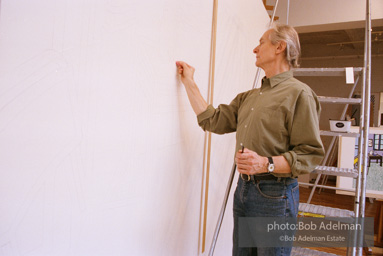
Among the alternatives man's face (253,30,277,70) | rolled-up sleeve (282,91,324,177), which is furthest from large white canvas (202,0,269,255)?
rolled-up sleeve (282,91,324,177)

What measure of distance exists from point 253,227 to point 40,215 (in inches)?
33.6

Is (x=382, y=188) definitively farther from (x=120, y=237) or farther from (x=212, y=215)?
(x=120, y=237)

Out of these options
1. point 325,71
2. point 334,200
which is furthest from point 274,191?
point 334,200

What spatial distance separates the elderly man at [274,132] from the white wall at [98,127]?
0.22 metres

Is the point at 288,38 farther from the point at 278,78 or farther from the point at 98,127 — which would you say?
the point at 98,127

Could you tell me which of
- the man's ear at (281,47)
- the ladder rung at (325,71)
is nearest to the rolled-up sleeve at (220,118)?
the man's ear at (281,47)

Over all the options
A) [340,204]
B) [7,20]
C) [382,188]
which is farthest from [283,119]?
[340,204]

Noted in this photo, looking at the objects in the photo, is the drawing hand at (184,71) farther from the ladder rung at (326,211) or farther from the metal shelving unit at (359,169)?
the ladder rung at (326,211)

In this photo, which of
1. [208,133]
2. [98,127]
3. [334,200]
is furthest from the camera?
[334,200]

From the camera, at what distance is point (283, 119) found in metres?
1.19

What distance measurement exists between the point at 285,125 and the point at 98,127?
736 mm

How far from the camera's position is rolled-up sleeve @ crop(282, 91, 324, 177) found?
1139 millimetres

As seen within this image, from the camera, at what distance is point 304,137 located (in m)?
1.15

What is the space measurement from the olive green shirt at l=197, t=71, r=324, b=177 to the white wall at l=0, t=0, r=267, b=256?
0.33m
